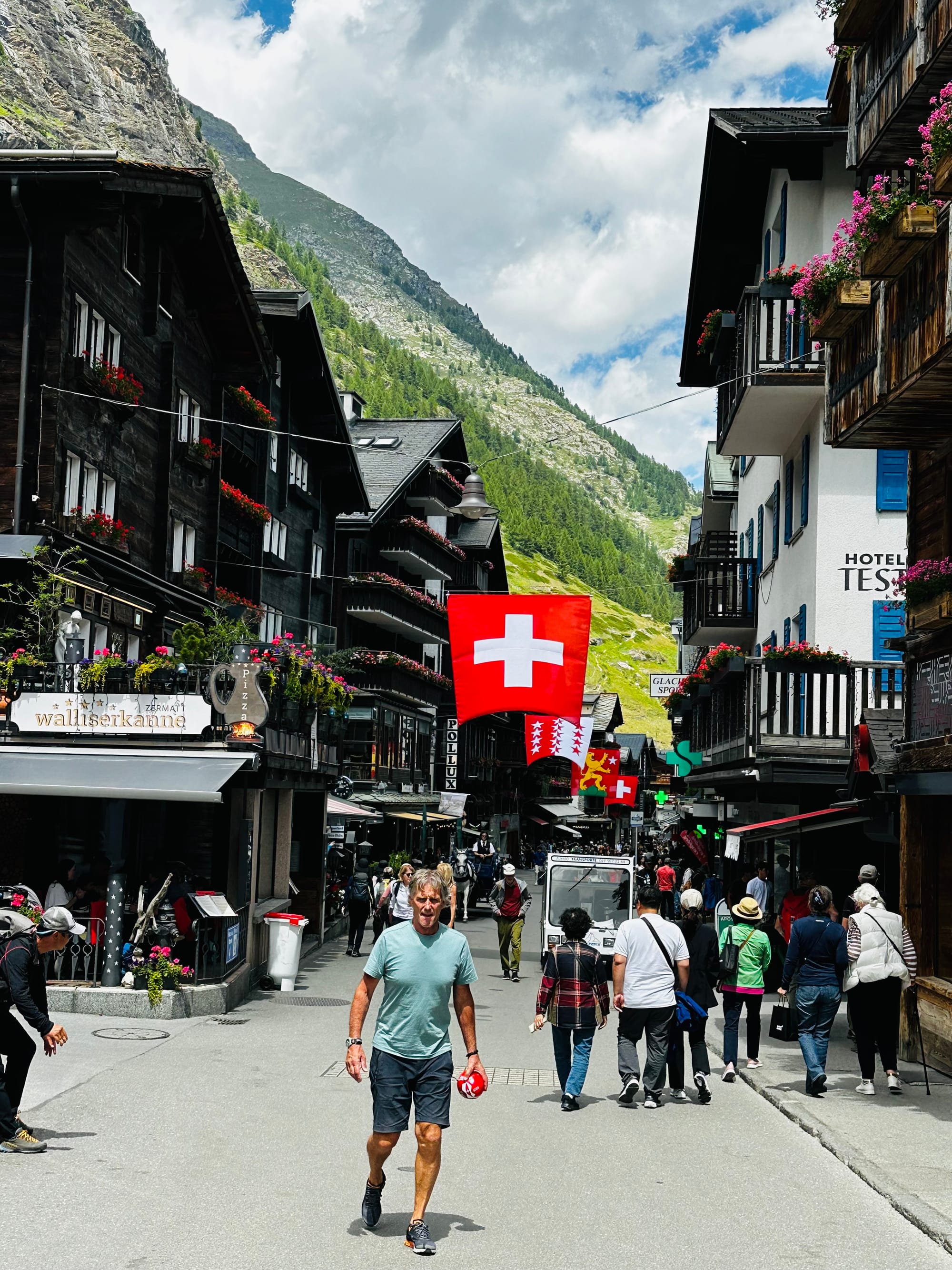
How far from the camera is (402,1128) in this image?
24.9 feet

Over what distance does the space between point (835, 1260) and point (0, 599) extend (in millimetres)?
16414

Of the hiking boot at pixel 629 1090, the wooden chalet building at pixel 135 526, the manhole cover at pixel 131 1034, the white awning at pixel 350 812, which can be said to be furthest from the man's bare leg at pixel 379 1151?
the white awning at pixel 350 812

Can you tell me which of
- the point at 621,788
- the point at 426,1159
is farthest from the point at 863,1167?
the point at 621,788

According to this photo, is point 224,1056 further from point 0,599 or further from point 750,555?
point 750,555

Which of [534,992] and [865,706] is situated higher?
[865,706]

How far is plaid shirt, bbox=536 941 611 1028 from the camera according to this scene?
11852mm

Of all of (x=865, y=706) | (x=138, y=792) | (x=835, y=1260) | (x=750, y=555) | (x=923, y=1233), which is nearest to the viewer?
(x=835, y=1260)

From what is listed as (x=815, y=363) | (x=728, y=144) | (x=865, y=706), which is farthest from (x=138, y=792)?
(x=728, y=144)

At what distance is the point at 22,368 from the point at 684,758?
25.6 meters

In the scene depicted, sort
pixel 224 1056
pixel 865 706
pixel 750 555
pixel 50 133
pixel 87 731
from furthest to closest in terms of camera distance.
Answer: pixel 50 133, pixel 750 555, pixel 865 706, pixel 87 731, pixel 224 1056

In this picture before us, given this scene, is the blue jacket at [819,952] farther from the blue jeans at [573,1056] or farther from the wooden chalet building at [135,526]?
the wooden chalet building at [135,526]

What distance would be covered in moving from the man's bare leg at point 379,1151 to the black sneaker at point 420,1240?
28 cm

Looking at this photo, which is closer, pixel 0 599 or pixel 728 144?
pixel 0 599

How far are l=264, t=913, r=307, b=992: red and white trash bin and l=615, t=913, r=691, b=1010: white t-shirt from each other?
9089 millimetres
